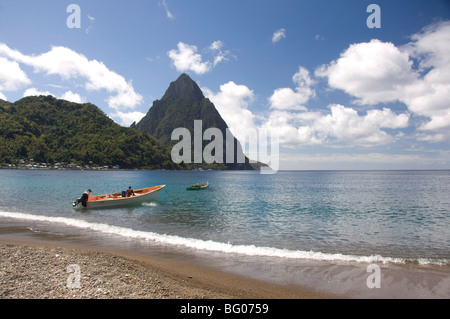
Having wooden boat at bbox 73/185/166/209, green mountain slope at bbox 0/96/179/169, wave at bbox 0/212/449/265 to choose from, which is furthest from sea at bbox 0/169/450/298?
green mountain slope at bbox 0/96/179/169

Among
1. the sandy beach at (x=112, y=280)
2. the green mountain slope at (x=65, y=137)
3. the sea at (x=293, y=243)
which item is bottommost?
the sea at (x=293, y=243)

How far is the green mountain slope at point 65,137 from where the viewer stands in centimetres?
15000

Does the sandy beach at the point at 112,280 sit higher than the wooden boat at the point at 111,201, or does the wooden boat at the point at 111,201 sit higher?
the sandy beach at the point at 112,280

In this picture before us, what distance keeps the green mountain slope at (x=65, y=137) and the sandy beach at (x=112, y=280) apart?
174792 mm

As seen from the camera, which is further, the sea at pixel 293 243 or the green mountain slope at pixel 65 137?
the green mountain slope at pixel 65 137

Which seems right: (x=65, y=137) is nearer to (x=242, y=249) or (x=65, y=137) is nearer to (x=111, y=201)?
(x=111, y=201)

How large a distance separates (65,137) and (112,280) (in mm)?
195603

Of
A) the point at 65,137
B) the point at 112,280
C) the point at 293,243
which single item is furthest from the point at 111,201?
the point at 65,137

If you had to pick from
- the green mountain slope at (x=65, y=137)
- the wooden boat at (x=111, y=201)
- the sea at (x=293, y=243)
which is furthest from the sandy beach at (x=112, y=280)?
the green mountain slope at (x=65, y=137)

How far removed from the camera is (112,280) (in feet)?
22.5

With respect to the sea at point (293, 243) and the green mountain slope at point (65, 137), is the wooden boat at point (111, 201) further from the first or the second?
the green mountain slope at point (65, 137)

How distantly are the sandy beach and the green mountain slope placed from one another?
174792 mm
